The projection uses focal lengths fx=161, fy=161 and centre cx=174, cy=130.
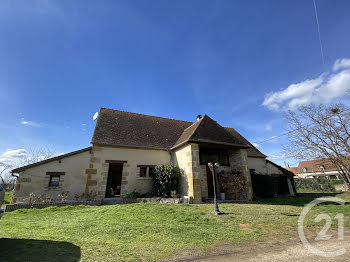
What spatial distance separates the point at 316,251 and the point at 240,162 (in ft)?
25.6

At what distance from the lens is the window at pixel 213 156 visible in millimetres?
11020

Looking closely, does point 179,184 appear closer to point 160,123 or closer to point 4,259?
point 160,123

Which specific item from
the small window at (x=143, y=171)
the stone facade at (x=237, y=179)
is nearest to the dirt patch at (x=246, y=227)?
the stone facade at (x=237, y=179)

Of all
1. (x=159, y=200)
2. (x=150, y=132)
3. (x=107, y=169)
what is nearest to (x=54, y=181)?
(x=107, y=169)

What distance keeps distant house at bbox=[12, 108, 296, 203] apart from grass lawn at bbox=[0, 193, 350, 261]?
109 inches

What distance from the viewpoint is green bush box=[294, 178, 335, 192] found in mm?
18239

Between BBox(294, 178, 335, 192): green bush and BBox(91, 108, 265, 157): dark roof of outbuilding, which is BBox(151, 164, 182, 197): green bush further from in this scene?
BBox(294, 178, 335, 192): green bush

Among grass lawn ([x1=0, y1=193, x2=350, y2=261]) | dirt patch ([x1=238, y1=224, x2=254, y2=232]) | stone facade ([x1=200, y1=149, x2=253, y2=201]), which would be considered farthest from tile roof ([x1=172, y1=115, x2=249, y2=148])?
dirt patch ([x1=238, y1=224, x2=254, y2=232])

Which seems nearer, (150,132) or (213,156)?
(213,156)

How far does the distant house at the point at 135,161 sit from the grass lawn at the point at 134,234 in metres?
2.77

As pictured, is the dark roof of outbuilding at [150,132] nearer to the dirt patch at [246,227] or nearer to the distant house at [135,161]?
the distant house at [135,161]

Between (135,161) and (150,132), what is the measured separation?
288 centimetres

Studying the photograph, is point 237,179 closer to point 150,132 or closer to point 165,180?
point 165,180

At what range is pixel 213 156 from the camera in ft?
37.0
